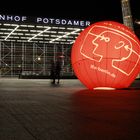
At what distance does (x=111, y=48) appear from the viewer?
12.7 meters

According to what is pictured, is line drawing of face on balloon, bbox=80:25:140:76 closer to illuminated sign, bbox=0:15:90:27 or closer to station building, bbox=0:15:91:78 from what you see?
illuminated sign, bbox=0:15:90:27

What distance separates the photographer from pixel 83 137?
12.9 feet

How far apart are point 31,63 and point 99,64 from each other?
29969mm

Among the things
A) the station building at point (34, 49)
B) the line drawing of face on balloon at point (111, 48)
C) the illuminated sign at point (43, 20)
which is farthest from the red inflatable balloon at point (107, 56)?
the station building at point (34, 49)

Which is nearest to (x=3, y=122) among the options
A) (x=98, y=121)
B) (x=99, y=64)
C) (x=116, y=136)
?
(x=98, y=121)

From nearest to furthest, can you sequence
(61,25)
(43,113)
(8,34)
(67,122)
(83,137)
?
(83,137)
(67,122)
(43,113)
(61,25)
(8,34)

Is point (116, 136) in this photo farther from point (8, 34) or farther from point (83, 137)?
point (8, 34)

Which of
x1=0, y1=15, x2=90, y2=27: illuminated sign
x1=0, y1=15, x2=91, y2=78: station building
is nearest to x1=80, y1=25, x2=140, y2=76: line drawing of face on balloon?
x1=0, y1=15, x2=90, y2=27: illuminated sign

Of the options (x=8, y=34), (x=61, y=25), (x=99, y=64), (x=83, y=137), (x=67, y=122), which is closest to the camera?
(x=83, y=137)

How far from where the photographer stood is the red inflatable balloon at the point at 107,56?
41.5 ft

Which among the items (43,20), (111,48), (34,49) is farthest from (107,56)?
(34,49)

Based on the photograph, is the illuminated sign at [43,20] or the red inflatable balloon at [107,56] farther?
the illuminated sign at [43,20]

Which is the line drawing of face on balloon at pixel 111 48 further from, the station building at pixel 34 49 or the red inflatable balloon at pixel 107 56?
the station building at pixel 34 49

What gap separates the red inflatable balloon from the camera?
41.5 feet
